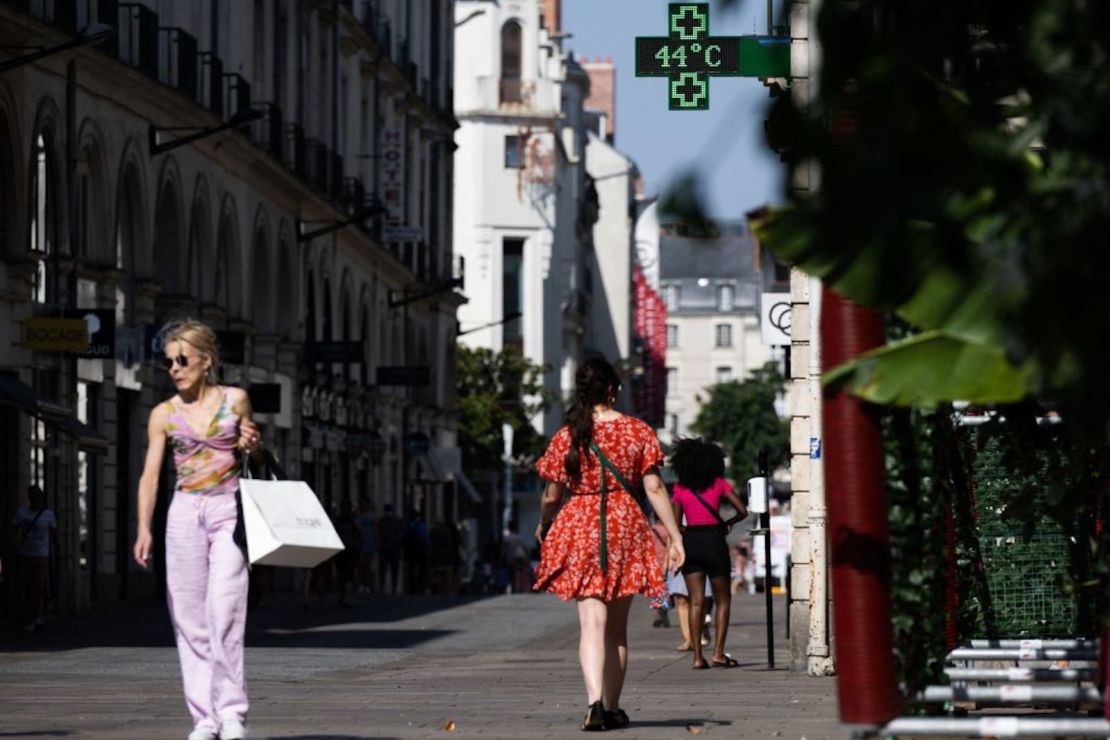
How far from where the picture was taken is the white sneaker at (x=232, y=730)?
10797 millimetres

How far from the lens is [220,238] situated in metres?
44.2

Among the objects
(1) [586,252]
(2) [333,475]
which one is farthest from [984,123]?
(1) [586,252]

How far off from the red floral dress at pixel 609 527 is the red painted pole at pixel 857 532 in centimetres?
489

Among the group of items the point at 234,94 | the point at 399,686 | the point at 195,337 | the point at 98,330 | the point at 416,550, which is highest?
the point at 234,94

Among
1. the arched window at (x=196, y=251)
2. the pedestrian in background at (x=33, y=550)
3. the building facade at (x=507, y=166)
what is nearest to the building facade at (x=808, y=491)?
the pedestrian in background at (x=33, y=550)

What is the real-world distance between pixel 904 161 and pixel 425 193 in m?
65.4

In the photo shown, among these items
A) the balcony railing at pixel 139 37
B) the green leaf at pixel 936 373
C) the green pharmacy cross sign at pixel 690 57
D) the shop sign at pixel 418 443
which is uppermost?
the balcony railing at pixel 139 37

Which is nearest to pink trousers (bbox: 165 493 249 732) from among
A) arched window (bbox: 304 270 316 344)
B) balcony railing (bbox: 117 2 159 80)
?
balcony railing (bbox: 117 2 159 80)

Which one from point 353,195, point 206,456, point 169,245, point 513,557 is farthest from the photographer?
point 513,557

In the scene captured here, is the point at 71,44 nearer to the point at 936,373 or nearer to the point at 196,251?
the point at 196,251

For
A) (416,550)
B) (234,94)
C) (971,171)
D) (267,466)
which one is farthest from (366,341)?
(971,171)

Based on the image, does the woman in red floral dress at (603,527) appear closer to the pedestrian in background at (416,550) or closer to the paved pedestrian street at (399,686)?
the paved pedestrian street at (399,686)

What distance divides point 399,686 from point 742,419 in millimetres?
116513

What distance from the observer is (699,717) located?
14234mm
